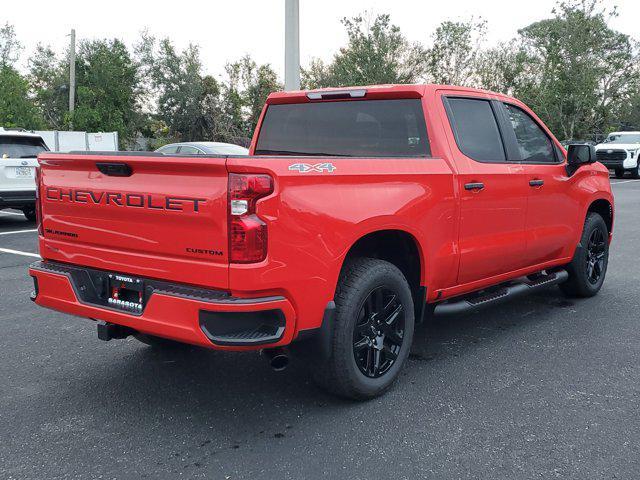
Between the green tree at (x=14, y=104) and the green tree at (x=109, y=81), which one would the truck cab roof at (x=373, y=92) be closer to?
the green tree at (x=14, y=104)

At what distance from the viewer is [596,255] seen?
6.28 m

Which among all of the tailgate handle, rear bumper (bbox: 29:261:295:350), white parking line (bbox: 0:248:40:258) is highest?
the tailgate handle

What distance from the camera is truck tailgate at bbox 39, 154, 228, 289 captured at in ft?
9.89

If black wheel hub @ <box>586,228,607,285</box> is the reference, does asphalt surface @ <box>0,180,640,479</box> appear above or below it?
below

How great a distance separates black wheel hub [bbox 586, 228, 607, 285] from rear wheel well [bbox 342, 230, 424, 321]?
2776 mm

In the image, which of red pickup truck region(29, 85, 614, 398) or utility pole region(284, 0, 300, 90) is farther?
utility pole region(284, 0, 300, 90)

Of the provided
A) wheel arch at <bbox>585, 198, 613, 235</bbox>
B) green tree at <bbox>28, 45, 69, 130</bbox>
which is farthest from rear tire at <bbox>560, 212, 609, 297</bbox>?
green tree at <bbox>28, 45, 69, 130</bbox>

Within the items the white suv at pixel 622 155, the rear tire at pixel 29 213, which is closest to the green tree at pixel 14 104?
the rear tire at pixel 29 213

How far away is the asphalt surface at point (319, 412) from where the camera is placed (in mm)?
3000

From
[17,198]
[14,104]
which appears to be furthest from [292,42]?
[14,104]

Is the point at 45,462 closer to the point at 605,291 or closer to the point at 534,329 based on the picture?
the point at 534,329

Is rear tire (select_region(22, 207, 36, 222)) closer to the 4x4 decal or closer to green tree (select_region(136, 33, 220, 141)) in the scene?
the 4x4 decal

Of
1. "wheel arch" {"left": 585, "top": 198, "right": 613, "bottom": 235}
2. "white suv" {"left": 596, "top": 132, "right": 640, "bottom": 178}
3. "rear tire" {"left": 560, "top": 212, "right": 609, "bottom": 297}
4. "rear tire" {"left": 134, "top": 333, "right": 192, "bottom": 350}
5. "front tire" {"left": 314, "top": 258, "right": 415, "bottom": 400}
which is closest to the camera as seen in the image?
"front tire" {"left": 314, "top": 258, "right": 415, "bottom": 400}

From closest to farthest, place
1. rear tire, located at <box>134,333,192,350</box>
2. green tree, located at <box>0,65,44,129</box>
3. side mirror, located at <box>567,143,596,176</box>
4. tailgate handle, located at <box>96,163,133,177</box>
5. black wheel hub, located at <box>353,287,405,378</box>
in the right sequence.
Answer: tailgate handle, located at <box>96,163,133,177</box>, black wheel hub, located at <box>353,287,405,378</box>, rear tire, located at <box>134,333,192,350</box>, side mirror, located at <box>567,143,596,176</box>, green tree, located at <box>0,65,44,129</box>
